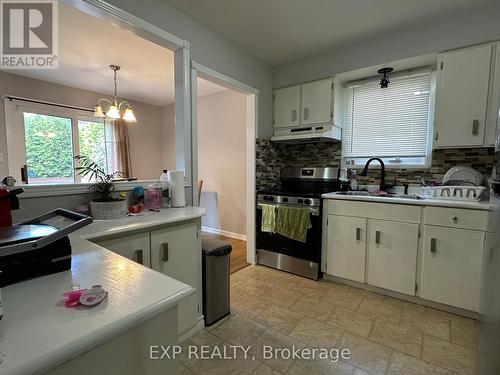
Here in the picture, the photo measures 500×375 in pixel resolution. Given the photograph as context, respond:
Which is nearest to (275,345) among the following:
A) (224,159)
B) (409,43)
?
(409,43)

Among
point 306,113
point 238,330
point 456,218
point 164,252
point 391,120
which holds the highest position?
point 306,113

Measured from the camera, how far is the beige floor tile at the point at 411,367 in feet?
4.72

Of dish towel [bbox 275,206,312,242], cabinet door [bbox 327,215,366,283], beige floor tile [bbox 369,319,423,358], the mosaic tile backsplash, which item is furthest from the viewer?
dish towel [bbox 275,206,312,242]

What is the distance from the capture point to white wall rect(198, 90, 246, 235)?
13.4 feet

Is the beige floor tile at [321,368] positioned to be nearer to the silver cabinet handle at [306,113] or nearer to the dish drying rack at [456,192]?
the dish drying rack at [456,192]

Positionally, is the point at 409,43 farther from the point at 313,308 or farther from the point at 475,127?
the point at 313,308

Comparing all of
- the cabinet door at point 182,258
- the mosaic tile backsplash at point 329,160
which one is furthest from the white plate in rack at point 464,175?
the cabinet door at point 182,258

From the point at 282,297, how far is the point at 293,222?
0.76 metres

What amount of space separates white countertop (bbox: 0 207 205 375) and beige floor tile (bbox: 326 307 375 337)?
1.66 meters

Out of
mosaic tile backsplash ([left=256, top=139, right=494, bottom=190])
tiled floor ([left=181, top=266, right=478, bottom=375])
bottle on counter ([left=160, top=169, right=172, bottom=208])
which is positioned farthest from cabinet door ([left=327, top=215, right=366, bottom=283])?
bottle on counter ([left=160, top=169, right=172, bottom=208])

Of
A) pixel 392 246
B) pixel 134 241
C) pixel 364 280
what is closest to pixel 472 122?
pixel 392 246

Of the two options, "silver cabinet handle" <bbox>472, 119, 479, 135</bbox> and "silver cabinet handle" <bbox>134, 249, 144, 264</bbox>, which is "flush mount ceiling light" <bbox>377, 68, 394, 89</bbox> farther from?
"silver cabinet handle" <bbox>134, 249, 144, 264</bbox>

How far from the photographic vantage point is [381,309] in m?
2.09

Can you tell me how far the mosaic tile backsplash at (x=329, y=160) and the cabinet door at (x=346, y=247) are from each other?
0.70m
